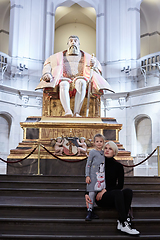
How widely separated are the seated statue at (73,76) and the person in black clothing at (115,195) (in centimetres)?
389

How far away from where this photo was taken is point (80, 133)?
7.25 m

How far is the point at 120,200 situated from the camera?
3.39 m

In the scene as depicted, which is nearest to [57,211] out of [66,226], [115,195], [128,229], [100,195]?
[66,226]

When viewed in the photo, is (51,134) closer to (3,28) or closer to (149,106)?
(149,106)

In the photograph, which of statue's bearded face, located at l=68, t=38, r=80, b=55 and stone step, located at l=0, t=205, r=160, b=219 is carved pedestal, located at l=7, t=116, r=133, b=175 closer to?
statue's bearded face, located at l=68, t=38, r=80, b=55

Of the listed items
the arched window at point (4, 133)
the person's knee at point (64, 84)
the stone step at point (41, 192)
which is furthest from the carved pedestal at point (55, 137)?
the arched window at point (4, 133)

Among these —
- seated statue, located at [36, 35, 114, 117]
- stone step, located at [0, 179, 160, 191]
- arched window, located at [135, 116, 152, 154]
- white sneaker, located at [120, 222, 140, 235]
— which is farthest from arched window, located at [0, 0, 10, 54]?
white sneaker, located at [120, 222, 140, 235]

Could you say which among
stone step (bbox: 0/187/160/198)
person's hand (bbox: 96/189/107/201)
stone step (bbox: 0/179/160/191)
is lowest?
stone step (bbox: 0/187/160/198)

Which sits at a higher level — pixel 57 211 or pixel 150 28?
pixel 150 28

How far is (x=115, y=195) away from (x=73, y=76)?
549cm

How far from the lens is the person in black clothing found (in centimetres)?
333

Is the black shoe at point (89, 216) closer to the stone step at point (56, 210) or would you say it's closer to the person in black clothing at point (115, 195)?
the person in black clothing at point (115, 195)

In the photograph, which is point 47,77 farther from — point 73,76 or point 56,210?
point 56,210

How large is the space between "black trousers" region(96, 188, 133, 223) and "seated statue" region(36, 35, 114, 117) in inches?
162
